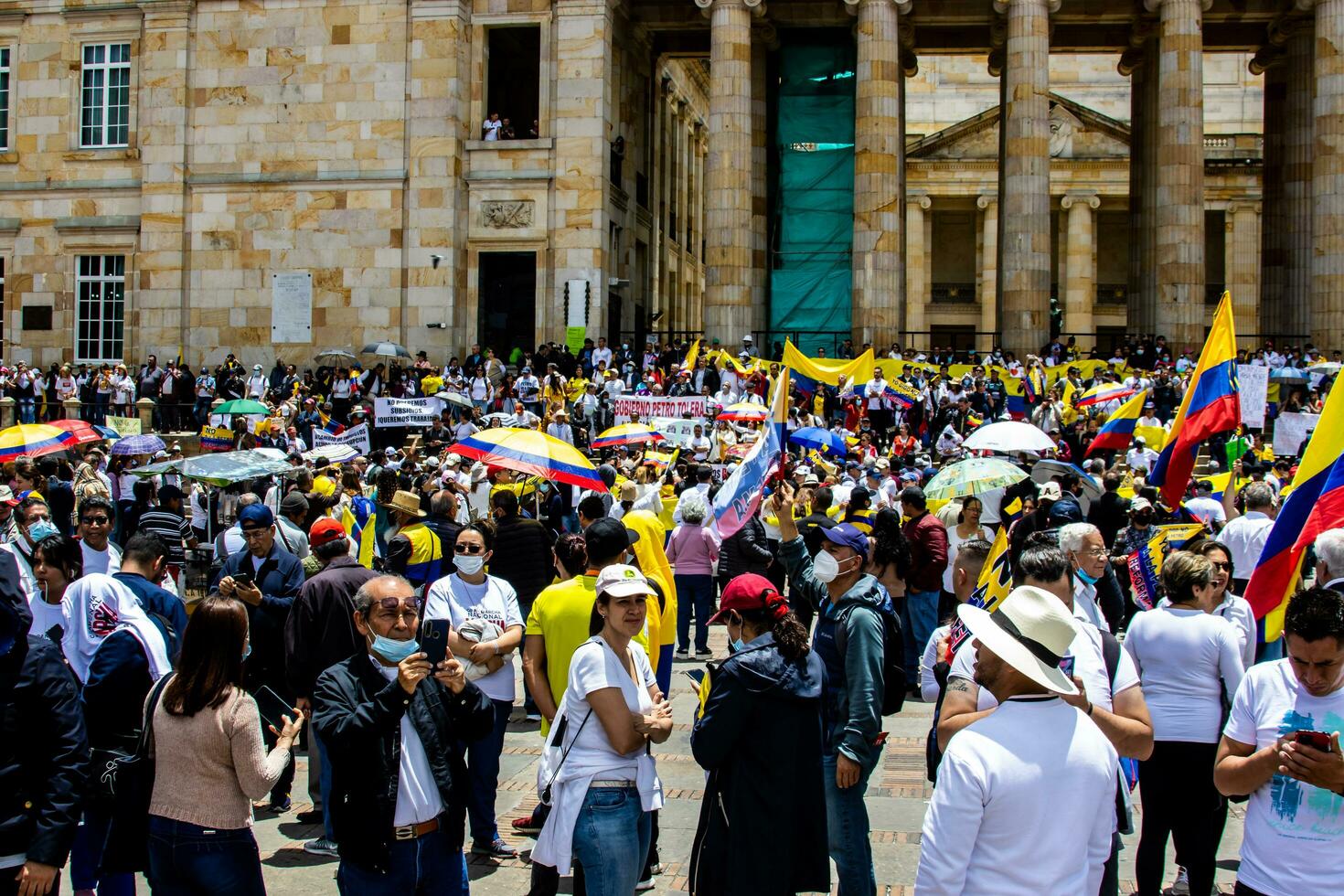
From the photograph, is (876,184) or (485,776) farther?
(876,184)

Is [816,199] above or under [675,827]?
above

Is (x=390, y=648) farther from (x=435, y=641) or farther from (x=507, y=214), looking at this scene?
(x=507, y=214)

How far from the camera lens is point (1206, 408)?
1182 cm

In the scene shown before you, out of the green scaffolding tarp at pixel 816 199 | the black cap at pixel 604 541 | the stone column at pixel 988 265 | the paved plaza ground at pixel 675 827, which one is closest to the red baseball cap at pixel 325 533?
the paved plaza ground at pixel 675 827

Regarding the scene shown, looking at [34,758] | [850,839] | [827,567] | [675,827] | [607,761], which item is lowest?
[675,827]

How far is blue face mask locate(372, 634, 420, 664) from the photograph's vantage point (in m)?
5.47

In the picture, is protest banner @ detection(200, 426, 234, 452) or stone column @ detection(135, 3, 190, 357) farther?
stone column @ detection(135, 3, 190, 357)

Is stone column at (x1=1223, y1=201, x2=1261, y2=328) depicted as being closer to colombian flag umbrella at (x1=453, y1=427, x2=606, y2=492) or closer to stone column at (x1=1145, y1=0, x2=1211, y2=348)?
stone column at (x1=1145, y1=0, x2=1211, y2=348)

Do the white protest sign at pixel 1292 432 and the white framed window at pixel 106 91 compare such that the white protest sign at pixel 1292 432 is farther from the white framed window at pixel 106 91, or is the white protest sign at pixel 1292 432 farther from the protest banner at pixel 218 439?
the white framed window at pixel 106 91

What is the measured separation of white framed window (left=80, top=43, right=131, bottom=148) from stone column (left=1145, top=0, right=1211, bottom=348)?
26.2 meters

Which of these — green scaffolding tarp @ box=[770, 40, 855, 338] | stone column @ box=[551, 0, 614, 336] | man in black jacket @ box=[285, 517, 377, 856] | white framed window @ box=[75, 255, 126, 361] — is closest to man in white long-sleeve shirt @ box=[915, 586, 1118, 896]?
man in black jacket @ box=[285, 517, 377, 856]

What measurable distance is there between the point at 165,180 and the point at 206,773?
33.6 m

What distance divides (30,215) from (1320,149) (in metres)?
32.4

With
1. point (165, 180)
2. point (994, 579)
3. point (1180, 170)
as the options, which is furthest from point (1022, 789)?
point (165, 180)
